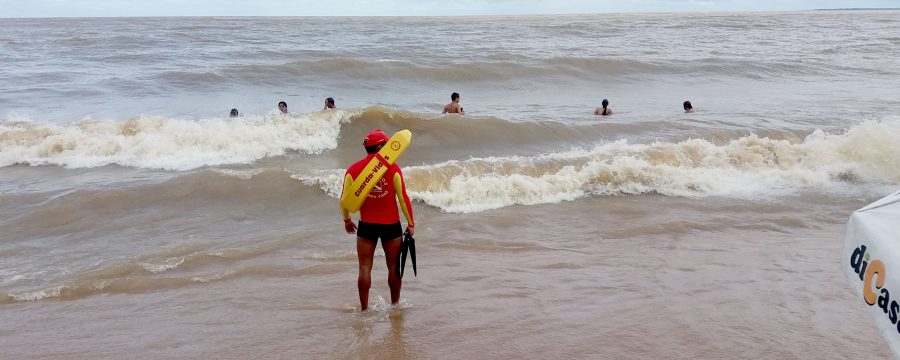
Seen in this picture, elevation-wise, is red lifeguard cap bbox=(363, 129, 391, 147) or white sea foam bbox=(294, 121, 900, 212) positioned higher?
red lifeguard cap bbox=(363, 129, 391, 147)

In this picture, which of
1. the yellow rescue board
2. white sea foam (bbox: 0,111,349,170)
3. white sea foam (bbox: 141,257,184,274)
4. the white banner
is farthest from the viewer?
white sea foam (bbox: 0,111,349,170)

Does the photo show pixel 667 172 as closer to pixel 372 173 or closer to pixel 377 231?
pixel 377 231

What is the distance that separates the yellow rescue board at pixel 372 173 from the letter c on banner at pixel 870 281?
291 centimetres

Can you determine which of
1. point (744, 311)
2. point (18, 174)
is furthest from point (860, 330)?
point (18, 174)

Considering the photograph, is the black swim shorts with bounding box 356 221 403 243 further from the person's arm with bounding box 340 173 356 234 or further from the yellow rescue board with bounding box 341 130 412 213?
the yellow rescue board with bounding box 341 130 412 213

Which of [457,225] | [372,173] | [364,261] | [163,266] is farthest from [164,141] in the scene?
[372,173]

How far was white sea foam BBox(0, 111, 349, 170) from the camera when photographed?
1108 cm

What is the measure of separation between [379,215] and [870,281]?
10.4ft

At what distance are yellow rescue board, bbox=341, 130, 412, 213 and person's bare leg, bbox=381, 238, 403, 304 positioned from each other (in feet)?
1.42

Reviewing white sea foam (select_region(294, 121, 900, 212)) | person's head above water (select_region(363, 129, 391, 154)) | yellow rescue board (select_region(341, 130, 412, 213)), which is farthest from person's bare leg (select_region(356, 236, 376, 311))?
white sea foam (select_region(294, 121, 900, 212))

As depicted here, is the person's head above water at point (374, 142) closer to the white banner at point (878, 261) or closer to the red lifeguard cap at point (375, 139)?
the red lifeguard cap at point (375, 139)

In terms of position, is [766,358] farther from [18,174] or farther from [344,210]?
[18,174]

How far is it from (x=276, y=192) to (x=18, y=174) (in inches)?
181

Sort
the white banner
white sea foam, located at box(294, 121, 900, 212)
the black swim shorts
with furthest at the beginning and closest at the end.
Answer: white sea foam, located at box(294, 121, 900, 212) → the black swim shorts → the white banner
